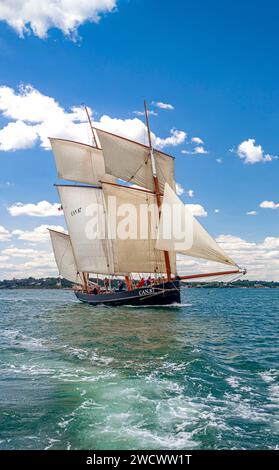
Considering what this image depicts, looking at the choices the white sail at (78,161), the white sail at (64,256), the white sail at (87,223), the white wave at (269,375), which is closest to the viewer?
the white wave at (269,375)

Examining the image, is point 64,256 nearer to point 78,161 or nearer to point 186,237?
point 78,161

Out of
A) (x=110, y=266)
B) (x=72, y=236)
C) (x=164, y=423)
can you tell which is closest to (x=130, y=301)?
(x=110, y=266)

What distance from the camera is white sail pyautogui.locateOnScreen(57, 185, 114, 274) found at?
60.0 metres

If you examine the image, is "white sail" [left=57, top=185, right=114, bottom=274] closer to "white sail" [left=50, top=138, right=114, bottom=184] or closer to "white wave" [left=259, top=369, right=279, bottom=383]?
"white sail" [left=50, top=138, right=114, bottom=184]

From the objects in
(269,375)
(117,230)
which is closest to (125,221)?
(117,230)

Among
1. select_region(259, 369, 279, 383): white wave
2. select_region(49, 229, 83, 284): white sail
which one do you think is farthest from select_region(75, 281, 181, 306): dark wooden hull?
select_region(259, 369, 279, 383): white wave

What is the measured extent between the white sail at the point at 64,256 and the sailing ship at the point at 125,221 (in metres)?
7.48

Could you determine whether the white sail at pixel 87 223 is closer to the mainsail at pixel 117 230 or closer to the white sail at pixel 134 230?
the mainsail at pixel 117 230

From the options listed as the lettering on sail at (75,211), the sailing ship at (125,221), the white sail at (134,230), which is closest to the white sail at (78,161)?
the sailing ship at (125,221)

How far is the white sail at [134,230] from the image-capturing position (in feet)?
174

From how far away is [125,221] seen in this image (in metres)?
53.8

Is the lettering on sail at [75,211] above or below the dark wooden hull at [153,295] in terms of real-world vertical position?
above

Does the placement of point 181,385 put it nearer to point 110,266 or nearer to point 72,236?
point 110,266
